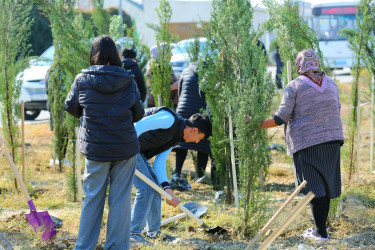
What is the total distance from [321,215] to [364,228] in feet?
2.38

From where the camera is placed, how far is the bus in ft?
70.0

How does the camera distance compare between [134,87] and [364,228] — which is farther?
[364,228]

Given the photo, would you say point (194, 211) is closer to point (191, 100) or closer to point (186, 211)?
point (186, 211)

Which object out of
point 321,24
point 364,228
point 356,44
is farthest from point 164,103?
point 321,24

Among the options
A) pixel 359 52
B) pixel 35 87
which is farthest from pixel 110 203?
pixel 35 87

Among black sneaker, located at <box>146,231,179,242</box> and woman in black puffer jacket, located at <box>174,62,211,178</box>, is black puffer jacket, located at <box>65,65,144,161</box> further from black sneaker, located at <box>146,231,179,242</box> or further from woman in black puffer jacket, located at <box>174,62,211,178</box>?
woman in black puffer jacket, located at <box>174,62,211,178</box>

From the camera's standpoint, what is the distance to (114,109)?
12.3 ft

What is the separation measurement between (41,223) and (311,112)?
2.55m

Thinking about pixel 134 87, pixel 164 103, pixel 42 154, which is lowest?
pixel 42 154

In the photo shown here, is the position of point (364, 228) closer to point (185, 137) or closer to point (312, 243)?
point (312, 243)

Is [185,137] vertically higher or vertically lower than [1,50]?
lower

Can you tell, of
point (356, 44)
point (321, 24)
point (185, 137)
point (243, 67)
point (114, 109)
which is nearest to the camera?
point (114, 109)

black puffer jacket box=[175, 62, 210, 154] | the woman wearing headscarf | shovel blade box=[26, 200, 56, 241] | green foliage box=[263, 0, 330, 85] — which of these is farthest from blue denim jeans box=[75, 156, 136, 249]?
black puffer jacket box=[175, 62, 210, 154]

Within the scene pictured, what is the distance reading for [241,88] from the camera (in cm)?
497
